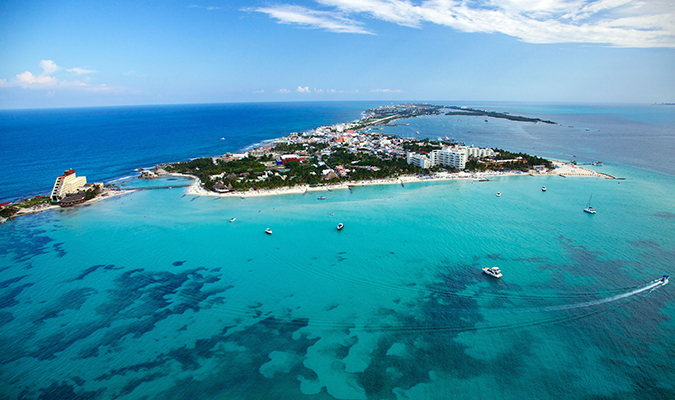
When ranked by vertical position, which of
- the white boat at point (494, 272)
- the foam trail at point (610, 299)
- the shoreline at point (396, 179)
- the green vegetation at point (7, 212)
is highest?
the green vegetation at point (7, 212)

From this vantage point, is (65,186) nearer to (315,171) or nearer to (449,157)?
(315,171)

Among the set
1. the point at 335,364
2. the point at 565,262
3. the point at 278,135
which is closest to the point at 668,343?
the point at 565,262

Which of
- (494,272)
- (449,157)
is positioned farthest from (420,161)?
(494,272)

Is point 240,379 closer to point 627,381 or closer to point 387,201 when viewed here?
point 627,381

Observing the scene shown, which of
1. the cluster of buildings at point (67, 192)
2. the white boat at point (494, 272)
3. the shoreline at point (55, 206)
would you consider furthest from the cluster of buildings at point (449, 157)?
the cluster of buildings at point (67, 192)

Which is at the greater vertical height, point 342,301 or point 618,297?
point 342,301

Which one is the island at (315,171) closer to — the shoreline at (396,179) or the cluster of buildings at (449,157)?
the cluster of buildings at (449,157)
